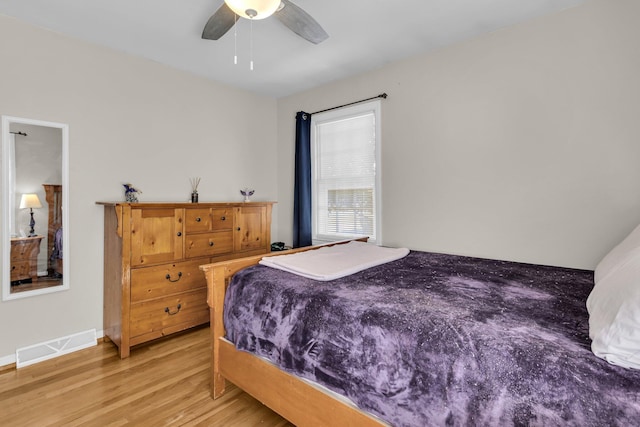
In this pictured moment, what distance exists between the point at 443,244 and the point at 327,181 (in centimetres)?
148

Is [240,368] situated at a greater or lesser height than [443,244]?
lesser

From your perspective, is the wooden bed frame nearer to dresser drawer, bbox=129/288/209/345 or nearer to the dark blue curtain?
dresser drawer, bbox=129/288/209/345

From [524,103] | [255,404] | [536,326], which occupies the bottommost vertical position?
[255,404]

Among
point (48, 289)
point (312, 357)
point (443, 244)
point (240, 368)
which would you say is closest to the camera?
point (312, 357)

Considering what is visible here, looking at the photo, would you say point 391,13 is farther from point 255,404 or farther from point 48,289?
point 48,289

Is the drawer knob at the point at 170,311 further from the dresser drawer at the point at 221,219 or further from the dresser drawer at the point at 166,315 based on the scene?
the dresser drawer at the point at 221,219

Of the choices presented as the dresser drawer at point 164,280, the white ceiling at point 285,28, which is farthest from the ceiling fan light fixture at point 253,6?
the dresser drawer at point 164,280

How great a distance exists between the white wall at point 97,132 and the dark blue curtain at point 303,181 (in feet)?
2.64

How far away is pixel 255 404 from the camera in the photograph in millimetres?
1801

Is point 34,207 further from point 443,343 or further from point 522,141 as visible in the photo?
point 522,141

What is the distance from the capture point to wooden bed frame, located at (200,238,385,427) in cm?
129

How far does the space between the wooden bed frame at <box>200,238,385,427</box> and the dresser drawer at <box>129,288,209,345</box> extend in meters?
0.95

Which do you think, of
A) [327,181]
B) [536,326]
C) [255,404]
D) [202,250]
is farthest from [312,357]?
[327,181]

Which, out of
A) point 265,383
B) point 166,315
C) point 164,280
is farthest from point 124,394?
point 265,383
